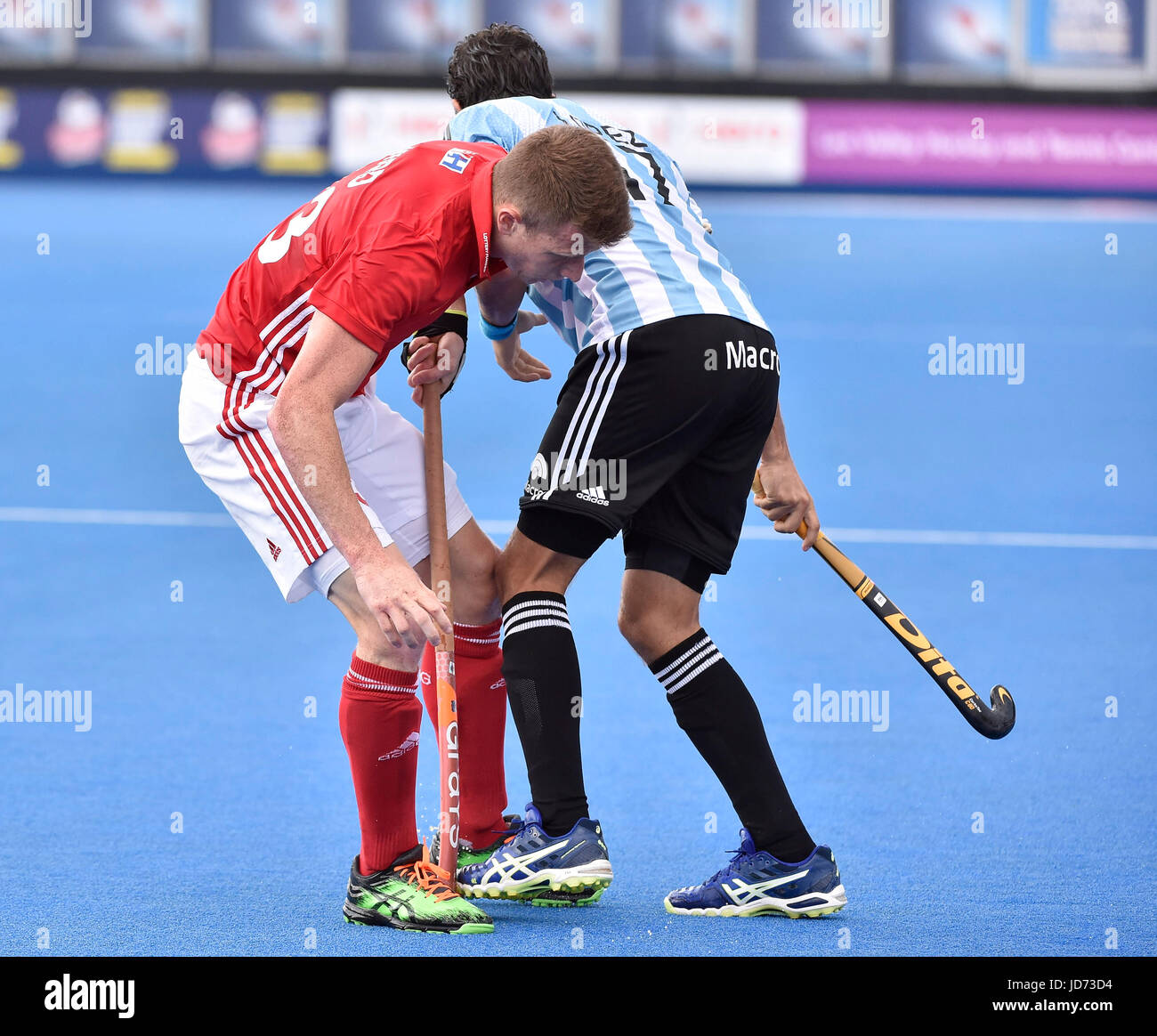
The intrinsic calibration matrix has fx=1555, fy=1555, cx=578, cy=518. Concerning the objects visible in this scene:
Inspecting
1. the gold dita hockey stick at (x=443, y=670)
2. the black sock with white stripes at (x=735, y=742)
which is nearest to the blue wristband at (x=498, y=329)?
the gold dita hockey stick at (x=443, y=670)

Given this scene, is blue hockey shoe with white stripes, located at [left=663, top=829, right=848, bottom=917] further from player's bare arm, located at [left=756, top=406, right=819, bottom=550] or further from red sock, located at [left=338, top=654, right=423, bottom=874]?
player's bare arm, located at [left=756, top=406, right=819, bottom=550]

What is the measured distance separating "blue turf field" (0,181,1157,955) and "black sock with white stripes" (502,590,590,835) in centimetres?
23

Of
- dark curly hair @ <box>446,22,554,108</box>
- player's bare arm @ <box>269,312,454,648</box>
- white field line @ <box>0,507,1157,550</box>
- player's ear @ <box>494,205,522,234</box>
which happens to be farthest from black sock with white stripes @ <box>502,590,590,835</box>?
white field line @ <box>0,507,1157,550</box>

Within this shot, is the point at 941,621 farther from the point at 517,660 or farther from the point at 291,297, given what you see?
the point at 291,297

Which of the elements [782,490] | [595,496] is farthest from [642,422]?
[782,490]

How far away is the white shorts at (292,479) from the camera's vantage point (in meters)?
3.03

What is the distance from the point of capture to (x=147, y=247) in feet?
45.9

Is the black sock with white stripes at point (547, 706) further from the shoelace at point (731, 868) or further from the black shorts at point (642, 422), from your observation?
the shoelace at point (731, 868)

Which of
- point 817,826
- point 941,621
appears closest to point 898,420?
point 941,621

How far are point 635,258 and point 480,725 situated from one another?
1051 mm

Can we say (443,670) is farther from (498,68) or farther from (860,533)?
(860,533)

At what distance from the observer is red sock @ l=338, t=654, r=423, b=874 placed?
10.1ft

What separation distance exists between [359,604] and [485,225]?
2.54ft

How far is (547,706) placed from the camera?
124 inches
